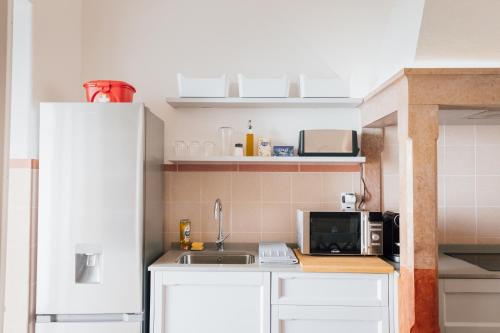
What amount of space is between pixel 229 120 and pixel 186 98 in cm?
38

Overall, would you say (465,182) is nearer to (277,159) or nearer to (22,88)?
(277,159)

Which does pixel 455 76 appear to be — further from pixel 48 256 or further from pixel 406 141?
pixel 48 256

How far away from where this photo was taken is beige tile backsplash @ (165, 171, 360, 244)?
241 centimetres

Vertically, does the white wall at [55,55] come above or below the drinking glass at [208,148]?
above

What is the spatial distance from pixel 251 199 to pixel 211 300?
805 millimetres

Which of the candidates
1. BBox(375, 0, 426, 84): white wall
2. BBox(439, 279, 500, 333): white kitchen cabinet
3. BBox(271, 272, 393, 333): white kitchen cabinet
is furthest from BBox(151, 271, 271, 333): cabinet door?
BBox(375, 0, 426, 84): white wall

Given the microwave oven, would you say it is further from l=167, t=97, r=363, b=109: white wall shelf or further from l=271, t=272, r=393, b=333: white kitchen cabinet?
l=167, t=97, r=363, b=109: white wall shelf

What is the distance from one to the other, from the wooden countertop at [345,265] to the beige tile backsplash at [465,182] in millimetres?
619

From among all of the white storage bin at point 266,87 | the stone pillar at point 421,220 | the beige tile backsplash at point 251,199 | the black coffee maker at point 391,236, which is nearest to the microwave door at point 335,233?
the black coffee maker at point 391,236

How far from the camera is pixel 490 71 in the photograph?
1.64 m

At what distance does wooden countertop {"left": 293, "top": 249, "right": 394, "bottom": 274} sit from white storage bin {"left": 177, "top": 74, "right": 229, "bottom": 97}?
4.08 feet

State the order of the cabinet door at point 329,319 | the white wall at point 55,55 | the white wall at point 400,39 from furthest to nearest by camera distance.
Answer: the white wall at point 55,55 → the cabinet door at point 329,319 → the white wall at point 400,39

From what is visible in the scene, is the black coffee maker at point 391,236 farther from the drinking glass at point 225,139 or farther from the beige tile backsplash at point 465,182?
the drinking glass at point 225,139

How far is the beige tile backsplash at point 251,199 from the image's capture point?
2408 mm
